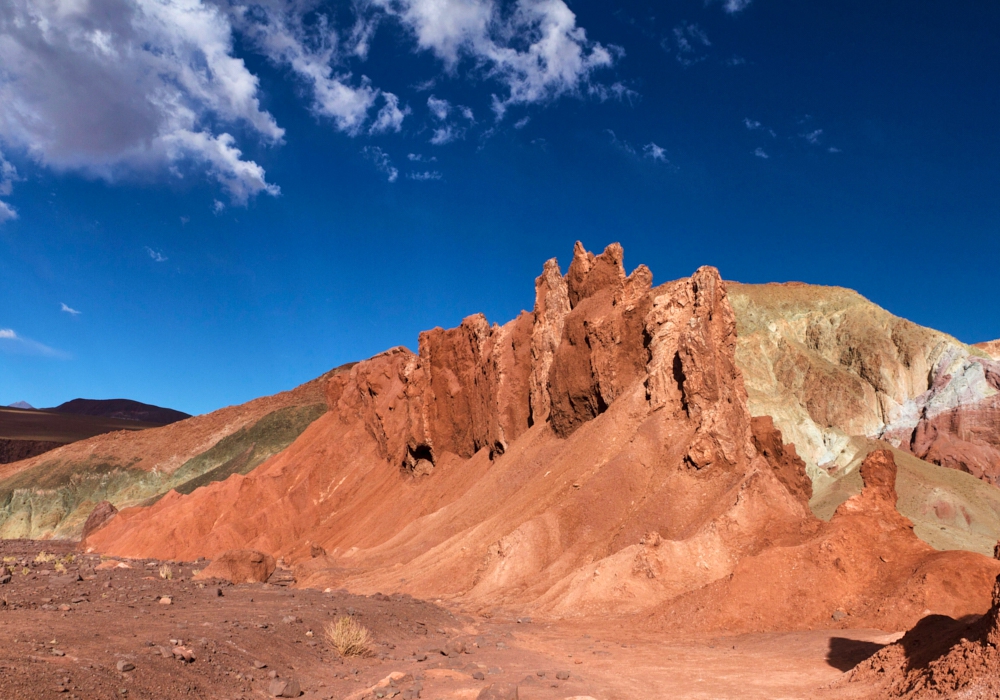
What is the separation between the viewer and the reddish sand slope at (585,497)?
56.1 ft

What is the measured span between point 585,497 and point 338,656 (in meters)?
13.5

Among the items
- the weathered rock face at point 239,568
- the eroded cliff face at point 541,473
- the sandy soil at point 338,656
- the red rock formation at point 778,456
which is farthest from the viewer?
the red rock formation at point 778,456

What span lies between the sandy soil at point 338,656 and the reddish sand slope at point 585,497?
6.99 feet

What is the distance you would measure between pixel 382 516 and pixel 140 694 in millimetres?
32629

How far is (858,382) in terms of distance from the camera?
7400cm

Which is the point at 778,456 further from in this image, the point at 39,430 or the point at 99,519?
the point at 39,430

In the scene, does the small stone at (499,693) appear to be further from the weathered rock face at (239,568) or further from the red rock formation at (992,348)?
the red rock formation at (992,348)

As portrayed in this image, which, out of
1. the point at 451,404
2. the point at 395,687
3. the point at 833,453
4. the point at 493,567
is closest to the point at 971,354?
the point at 833,453

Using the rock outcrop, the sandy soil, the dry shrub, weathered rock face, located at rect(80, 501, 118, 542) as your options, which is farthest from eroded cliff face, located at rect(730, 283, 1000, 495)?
weathered rock face, located at rect(80, 501, 118, 542)

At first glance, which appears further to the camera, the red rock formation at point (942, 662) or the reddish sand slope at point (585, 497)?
the reddish sand slope at point (585, 497)

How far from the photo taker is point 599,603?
1889 centimetres

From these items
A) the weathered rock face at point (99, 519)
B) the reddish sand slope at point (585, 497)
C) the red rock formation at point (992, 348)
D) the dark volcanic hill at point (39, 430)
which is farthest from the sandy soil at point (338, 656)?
the dark volcanic hill at point (39, 430)

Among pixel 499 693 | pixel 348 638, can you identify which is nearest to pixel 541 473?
pixel 348 638

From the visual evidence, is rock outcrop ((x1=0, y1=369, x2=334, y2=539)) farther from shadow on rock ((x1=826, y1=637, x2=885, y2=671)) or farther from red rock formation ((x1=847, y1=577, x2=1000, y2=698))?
red rock formation ((x1=847, y1=577, x2=1000, y2=698))
